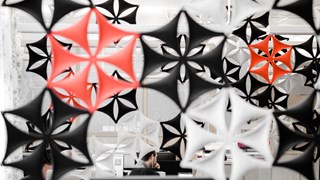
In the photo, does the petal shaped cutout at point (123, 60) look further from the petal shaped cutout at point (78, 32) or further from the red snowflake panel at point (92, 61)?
the petal shaped cutout at point (78, 32)

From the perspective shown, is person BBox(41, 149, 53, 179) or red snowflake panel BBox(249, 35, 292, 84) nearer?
person BBox(41, 149, 53, 179)

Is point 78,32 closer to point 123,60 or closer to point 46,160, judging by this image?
point 123,60

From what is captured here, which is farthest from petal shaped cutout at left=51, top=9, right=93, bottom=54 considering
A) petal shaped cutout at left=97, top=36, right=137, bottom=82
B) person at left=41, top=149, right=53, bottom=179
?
person at left=41, top=149, right=53, bottom=179

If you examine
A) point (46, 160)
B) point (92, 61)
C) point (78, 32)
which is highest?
point (78, 32)

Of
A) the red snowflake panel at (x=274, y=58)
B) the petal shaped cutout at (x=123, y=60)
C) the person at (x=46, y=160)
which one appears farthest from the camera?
the red snowflake panel at (x=274, y=58)

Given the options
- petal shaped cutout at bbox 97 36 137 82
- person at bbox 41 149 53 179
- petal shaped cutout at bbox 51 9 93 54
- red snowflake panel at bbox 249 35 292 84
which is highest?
petal shaped cutout at bbox 51 9 93 54

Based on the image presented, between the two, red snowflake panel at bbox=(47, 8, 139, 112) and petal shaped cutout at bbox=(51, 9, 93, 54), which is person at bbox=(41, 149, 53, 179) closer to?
red snowflake panel at bbox=(47, 8, 139, 112)

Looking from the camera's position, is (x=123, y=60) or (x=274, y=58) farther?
(x=274, y=58)

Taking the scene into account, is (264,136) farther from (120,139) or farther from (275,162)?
(120,139)

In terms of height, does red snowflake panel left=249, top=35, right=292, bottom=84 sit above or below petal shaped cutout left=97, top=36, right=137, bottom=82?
below

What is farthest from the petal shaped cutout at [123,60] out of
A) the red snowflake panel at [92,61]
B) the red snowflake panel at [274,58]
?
the red snowflake panel at [274,58]

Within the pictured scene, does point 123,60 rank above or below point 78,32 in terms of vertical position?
below

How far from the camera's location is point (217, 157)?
2.24m

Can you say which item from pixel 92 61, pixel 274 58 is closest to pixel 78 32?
pixel 92 61
